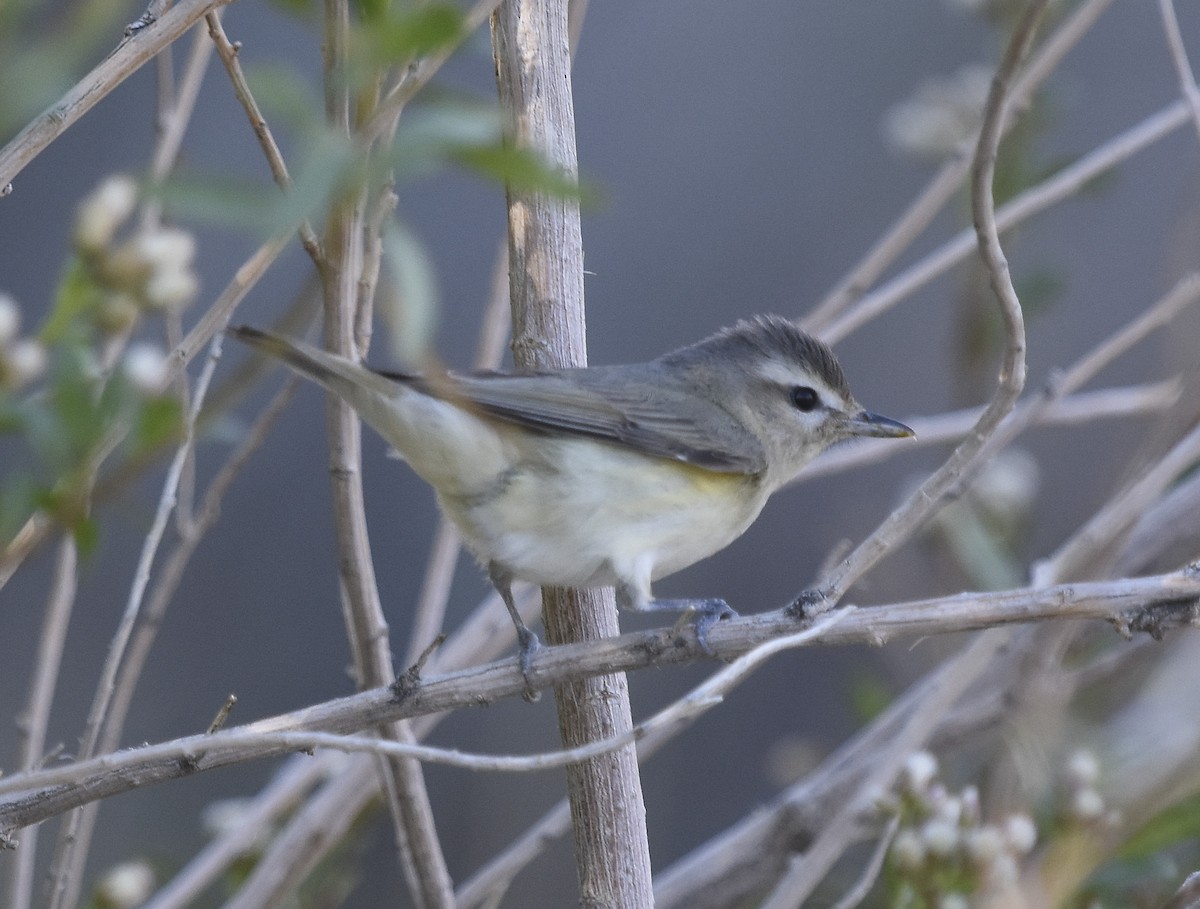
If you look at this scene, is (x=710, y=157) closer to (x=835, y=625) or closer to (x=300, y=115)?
(x=835, y=625)

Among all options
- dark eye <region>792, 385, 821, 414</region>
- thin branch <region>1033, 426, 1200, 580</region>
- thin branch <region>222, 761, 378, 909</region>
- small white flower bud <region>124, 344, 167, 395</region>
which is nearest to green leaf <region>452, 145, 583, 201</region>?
small white flower bud <region>124, 344, 167, 395</region>

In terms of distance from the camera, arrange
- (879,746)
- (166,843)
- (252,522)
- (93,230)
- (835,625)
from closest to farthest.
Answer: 1. (93,230)
2. (835,625)
3. (879,746)
4. (166,843)
5. (252,522)

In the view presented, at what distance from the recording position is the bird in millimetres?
2361

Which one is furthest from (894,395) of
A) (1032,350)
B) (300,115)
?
(300,115)

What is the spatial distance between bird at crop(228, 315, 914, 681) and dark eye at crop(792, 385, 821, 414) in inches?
0.9

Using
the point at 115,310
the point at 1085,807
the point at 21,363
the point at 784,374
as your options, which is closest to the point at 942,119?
the point at 784,374

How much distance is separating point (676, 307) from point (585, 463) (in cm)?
286

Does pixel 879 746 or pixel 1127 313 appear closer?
pixel 879 746

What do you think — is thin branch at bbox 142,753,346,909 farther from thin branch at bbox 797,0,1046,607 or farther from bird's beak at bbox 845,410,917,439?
Result: bird's beak at bbox 845,410,917,439

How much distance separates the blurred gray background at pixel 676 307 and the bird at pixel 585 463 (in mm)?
2025

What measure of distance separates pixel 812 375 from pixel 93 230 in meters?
1.82

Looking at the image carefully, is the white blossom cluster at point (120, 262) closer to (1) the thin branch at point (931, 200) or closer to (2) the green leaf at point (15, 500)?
(2) the green leaf at point (15, 500)

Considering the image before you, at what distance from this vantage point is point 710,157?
5.41 m

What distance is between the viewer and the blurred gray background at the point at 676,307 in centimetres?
467
